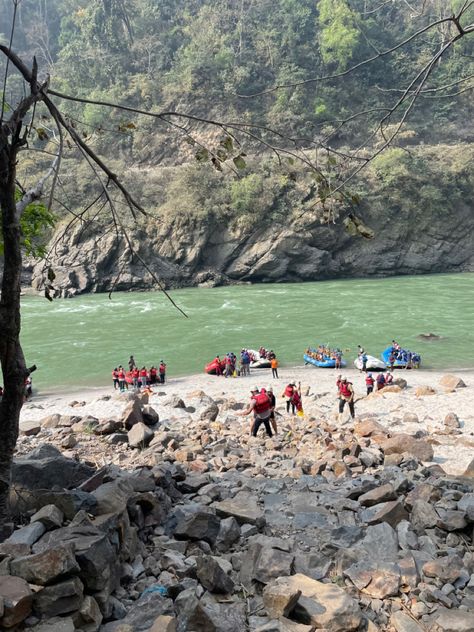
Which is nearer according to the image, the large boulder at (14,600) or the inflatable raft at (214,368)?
the large boulder at (14,600)

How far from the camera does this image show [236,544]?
4559 mm

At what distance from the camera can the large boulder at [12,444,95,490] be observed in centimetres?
456

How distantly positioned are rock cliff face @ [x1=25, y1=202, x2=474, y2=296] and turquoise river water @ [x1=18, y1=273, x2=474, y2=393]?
4191 millimetres

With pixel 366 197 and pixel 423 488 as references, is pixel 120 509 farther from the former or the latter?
pixel 366 197

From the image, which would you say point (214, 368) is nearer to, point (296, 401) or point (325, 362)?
point (325, 362)

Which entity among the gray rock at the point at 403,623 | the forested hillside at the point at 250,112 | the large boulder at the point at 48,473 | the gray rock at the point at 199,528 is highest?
the forested hillside at the point at 250,112

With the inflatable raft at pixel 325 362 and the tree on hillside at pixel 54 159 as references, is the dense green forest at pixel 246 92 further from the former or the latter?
the tree on hillside at pixel 54 159

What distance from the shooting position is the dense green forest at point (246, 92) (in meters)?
51.3

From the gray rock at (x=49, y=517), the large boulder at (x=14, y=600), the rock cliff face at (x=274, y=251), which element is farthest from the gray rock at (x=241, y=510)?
the rock cliff face at (x=274, y=251)

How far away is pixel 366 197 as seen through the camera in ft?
164

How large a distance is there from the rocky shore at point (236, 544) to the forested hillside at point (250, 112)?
101 ft

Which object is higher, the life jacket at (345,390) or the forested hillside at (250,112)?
the forested hillside at (250,112)

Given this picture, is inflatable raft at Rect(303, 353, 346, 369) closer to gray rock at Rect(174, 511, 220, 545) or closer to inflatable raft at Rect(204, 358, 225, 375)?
inflatable raft at Rect(204, 358, 225, 375)

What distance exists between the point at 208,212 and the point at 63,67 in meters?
39.7
